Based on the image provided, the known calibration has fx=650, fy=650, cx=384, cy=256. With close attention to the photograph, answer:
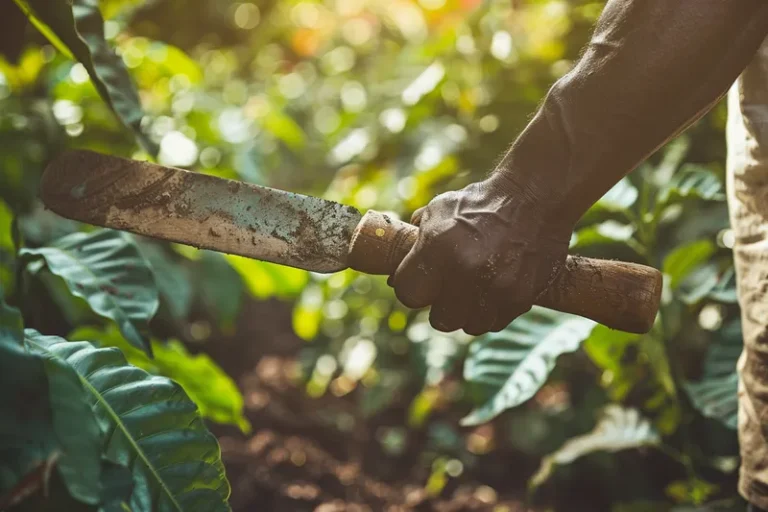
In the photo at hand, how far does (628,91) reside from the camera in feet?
2.46

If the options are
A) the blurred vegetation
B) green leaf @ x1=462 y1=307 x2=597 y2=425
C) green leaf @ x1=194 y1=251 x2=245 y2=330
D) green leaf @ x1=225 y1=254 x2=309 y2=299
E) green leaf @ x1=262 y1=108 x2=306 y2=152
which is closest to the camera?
the blurred vegetation

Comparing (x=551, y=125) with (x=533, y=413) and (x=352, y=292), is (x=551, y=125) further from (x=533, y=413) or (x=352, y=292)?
(x=352, y=292)

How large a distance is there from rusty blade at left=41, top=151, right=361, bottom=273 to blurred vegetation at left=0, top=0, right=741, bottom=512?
16cm

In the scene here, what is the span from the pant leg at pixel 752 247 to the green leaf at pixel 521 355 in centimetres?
30

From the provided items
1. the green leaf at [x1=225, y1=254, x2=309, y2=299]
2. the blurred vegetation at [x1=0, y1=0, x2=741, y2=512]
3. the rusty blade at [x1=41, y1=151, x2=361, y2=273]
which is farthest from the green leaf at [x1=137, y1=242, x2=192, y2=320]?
the rusty blade at [x1=41, y1=151, x2=361, y2=273]

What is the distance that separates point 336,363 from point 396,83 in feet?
3.13

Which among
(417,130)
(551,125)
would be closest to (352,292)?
(417,130)

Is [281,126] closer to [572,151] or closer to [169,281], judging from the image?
[169,281]

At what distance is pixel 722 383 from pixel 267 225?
975 mm

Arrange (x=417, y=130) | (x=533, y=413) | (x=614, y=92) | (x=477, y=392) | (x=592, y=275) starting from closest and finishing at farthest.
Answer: (x=614, y=92) < (x=592, y=275) < (x=477, y=392) < (x=533, y=413) < (x=417, y=130)

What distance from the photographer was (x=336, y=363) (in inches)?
81.7

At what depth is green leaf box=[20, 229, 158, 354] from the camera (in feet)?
3.42

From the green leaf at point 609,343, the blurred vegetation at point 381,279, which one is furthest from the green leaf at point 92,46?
the green leaf at point 609,343

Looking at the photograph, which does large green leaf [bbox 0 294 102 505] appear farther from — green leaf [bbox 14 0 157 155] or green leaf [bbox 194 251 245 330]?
green leaf [bbox 194 251 245 330]
